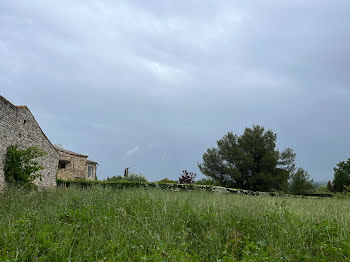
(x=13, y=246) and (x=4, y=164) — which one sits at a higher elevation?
(x=4, y=164)

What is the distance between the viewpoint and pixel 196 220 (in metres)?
6.12

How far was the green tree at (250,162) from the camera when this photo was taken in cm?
2602

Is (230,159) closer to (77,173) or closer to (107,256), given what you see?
(77,173)

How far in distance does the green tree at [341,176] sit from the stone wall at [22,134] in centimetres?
2927

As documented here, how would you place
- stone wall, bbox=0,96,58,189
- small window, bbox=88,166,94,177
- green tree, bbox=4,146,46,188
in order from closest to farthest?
stone wall, bbox=0,96,58,189 < green tree, bbox=4,146,46,188 < small window, bbox=88,166,94,177

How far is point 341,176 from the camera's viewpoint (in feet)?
102

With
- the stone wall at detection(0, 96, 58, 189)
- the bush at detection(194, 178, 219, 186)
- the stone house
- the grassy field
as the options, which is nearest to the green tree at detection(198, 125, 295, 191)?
the bush at detection(194, 178, 219, 186)

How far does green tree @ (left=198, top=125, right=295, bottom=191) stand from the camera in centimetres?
2602

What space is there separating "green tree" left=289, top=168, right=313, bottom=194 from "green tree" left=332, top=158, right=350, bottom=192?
4.22 metres

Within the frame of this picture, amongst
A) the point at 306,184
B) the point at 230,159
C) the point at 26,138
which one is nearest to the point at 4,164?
the point at 26,138

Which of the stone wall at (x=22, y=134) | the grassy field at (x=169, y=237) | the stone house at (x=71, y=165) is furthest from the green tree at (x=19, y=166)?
the stone house at (x=71, y=165)

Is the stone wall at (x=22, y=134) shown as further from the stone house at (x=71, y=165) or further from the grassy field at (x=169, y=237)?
the stone house at (x=71, y=165)

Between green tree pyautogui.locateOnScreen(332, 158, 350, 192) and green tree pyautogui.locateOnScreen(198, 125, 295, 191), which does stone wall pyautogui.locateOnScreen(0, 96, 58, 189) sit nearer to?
green tree pyautogui.locateOnScreen(198, 125, 295, 191)

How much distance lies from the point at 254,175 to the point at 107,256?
2367cm
